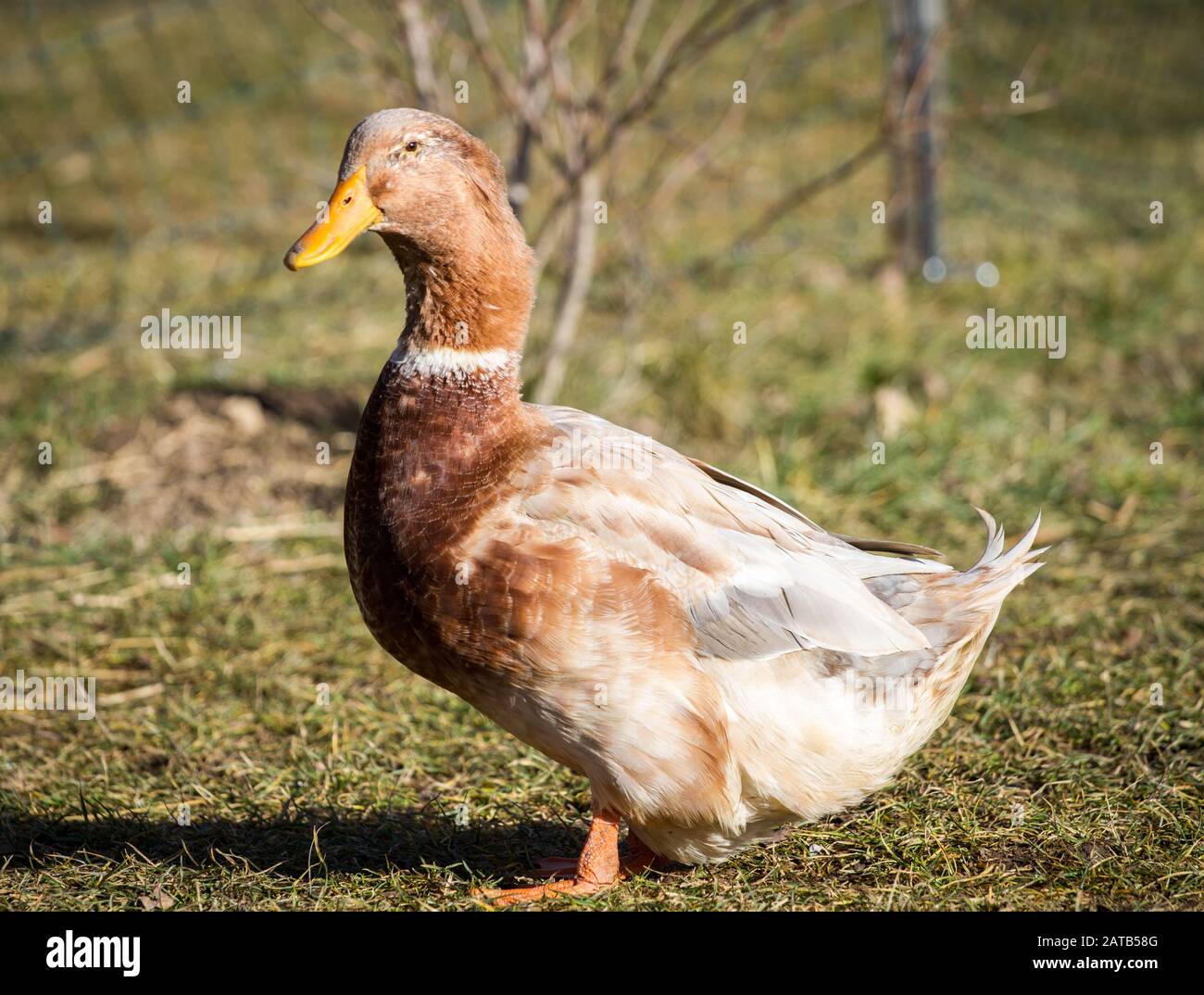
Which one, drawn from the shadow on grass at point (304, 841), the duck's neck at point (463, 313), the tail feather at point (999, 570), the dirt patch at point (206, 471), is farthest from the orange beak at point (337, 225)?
the dirt patch at point (206, 471)

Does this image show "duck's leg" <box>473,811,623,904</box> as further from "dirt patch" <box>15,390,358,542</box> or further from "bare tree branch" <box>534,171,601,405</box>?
"bare tree branch" <box>534,171,601,405</box>

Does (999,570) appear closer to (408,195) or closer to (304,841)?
(408,195)

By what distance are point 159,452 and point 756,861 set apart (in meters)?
2.64

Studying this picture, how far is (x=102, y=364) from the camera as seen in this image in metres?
5.30

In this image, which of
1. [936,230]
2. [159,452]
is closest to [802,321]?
[936,230]

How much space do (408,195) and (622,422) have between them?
2.40m

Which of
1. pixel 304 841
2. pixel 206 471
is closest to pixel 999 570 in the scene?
pixel 304 841

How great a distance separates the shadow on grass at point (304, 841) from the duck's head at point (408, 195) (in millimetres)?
1079

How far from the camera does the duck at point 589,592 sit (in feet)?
7.87

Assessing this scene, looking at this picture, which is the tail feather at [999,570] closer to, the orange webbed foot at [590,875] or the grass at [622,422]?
the grass at [622,422]

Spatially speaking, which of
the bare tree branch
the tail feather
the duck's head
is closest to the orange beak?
the duck's head

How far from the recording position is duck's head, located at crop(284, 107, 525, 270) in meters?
2.42

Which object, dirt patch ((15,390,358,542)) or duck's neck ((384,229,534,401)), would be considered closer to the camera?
duck's neck ((384,229,534,401))

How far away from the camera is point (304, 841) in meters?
2.86
